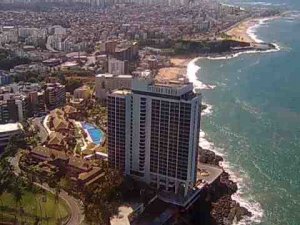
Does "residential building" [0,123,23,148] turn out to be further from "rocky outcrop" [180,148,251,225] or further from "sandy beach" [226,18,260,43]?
"sandy beach" [226,18,260,43]

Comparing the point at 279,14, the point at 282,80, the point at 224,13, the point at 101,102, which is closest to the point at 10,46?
the point at 101,102

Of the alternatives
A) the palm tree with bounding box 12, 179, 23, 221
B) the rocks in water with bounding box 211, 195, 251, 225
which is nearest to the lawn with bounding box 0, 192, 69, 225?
the palm tree with bounding box 12, 179, 23, 221

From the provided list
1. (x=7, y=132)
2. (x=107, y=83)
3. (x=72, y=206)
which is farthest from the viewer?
(x=107, y=83)

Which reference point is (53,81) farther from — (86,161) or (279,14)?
(279,14)

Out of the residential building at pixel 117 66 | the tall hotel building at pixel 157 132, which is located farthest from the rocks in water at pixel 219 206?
the residential building at pixel 117 66

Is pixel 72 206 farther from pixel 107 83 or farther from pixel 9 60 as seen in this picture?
pixel 9 60

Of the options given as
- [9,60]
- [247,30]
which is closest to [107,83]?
[9,60]
